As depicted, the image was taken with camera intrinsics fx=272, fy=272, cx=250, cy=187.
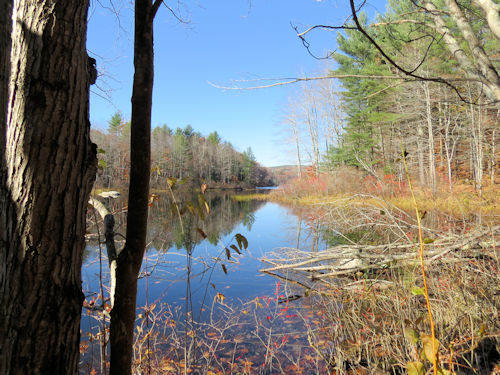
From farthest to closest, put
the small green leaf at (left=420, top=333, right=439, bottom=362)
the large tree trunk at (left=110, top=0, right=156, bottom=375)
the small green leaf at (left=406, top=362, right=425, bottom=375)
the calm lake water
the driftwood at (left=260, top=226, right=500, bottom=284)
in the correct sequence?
the calm lake water
the driftwood at (left=260, top=226, right=500, bottom=284)
the large tree trunk at (left=110, top=0, right=156, bottom=375)
the small green leaf at (left=406, top=362, right=425, bottom=375)
the small green leaf at (left=420, top=333, right=439, bottom=362)

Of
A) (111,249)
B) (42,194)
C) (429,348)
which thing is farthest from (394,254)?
(42,194)

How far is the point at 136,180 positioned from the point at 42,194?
27 centimetres

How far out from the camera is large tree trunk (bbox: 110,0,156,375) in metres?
0.94

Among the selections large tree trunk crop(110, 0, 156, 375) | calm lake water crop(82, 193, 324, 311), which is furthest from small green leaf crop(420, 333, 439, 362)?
calm lake water crop(82, 193, 324, 311)

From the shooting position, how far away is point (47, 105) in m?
0.78

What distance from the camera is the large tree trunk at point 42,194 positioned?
736 millimetres

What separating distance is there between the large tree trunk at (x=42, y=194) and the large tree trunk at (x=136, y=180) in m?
0.14

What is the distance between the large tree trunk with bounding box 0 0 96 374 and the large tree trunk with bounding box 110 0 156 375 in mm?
141

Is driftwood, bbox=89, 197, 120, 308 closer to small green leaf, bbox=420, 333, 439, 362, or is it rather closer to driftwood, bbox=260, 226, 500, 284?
small green leaf, bbox=420, 333, 439, 362

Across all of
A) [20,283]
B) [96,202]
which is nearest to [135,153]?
[20,283]

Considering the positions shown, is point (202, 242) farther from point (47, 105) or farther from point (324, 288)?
point (47, 105)

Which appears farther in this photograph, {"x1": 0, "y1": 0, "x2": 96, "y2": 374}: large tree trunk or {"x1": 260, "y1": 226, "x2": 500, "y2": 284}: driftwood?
{"x1": 260, "y1": 226, "x2": 500, "y2": 284}: driftwood

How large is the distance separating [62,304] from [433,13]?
124 inches

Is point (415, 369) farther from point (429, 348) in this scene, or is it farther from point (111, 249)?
point (111, 249)
